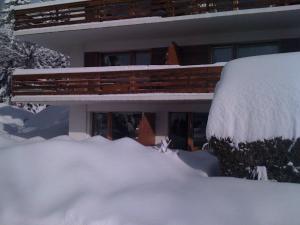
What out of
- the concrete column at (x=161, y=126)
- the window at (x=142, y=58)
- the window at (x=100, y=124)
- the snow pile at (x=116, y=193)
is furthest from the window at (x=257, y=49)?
the snow pile at (x=116, y=193)

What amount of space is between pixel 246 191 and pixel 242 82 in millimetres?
2414

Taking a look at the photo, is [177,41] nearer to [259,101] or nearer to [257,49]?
[257,49]

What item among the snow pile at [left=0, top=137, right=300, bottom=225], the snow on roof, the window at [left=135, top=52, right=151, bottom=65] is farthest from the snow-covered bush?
the window at [left=135, top=52, right=151, bottom=65]

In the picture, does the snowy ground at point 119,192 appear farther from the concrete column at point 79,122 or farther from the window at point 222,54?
the concrete column at point 79,122

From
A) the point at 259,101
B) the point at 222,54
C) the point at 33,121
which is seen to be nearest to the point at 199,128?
the point at 222,54

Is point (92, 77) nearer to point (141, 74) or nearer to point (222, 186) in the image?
point (141, 74)

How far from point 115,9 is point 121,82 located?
10.3ft

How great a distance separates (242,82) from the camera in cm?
828

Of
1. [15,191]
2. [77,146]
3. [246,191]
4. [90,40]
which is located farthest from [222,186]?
[90,40]

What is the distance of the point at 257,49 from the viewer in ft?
48.6

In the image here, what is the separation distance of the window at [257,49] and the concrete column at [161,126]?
3520 millimetres

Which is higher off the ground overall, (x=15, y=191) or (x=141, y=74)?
(x=141, y=74)

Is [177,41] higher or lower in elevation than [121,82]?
higher

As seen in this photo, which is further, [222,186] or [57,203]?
[222,186]
